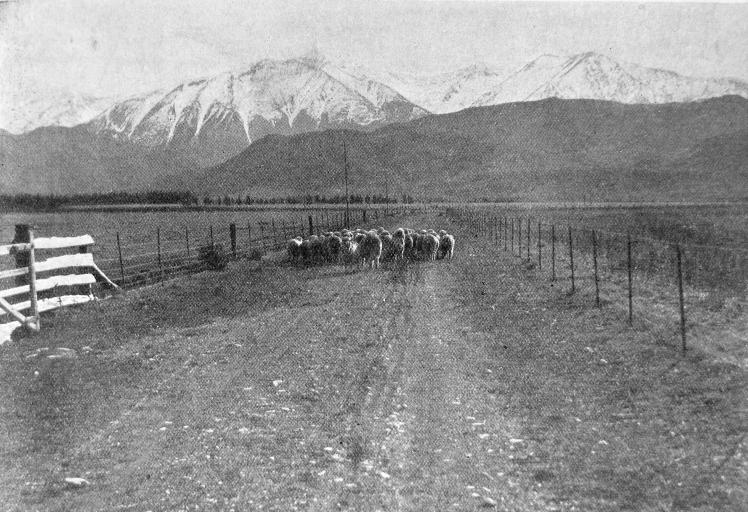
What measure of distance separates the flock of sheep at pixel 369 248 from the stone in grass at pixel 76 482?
51.3 feet

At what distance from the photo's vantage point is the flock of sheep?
68.2 feet

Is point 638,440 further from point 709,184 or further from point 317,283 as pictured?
point 709,184

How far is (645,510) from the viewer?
444cm

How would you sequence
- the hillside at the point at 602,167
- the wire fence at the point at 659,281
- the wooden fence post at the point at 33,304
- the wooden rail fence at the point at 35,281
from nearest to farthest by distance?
the wooden rail fence at the point at 35,281 < the wooden fence post at the point at 33,304 < the wire fence at the point at 659,281 < the hillside at the point at 602,167

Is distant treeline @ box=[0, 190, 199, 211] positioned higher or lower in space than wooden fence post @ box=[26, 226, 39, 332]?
higher

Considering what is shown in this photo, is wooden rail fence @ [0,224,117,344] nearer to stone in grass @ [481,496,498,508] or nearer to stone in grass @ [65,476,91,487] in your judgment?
stone in grass @ [65,476,91,487]

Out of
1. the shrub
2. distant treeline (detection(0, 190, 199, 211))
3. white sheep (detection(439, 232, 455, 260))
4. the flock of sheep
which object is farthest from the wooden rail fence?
distant treeline (detection(0, 190, 199, 211))

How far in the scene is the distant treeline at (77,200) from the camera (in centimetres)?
8952

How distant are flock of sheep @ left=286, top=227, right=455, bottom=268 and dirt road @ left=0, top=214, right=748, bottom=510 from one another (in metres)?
9.16

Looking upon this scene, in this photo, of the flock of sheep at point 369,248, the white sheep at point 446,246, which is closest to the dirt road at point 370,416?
the flock of sheep at point 369,248

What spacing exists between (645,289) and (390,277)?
21.4ft

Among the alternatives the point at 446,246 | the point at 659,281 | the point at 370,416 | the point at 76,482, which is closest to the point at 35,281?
the point at 76,482

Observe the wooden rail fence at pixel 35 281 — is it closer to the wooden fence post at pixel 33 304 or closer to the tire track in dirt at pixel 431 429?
the wooden fence post at pixel 33 304

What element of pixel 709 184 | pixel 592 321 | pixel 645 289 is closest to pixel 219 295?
pixel 592 321
